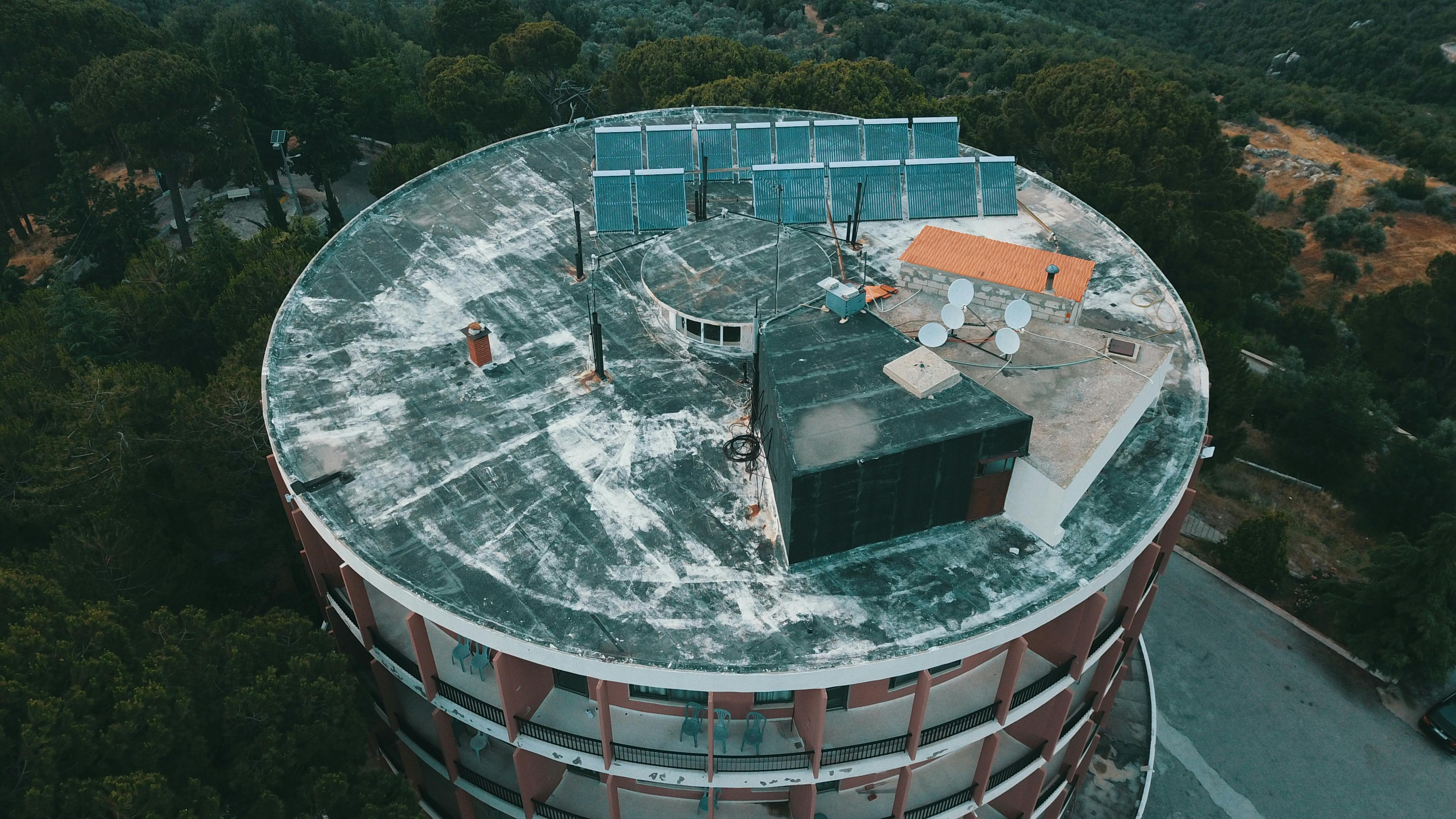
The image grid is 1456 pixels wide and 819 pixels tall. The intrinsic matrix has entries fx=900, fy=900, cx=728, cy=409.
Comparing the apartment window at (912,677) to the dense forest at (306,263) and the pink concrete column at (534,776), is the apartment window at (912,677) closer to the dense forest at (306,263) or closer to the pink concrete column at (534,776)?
the pink concrete column at (534,776)

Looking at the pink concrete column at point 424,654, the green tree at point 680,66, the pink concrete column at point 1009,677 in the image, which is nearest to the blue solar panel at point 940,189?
the pink concrete column at point 1009,677

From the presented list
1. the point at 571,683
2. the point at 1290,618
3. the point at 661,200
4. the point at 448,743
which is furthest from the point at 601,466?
the point at 1290,618

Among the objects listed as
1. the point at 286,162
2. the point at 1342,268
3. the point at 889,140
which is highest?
the point at 889,140

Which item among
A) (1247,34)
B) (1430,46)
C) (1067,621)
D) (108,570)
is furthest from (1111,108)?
(1247,34)

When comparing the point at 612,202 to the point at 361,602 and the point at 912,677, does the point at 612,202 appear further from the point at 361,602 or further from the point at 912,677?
the point at 912,677

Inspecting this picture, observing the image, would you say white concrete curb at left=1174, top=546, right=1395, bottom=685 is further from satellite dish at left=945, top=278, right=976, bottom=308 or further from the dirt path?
the dirt path
